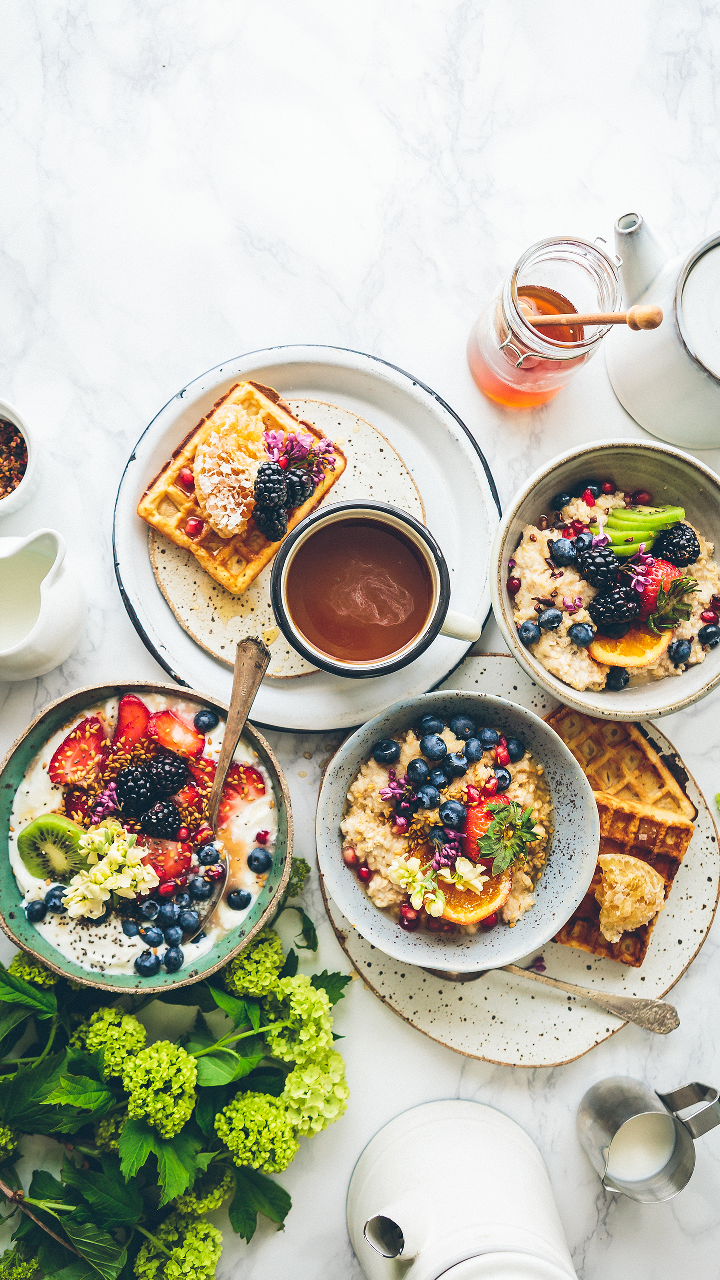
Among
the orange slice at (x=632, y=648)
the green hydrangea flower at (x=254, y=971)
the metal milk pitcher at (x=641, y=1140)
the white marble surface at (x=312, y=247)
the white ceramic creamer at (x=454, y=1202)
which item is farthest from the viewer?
the white marble surface at (x=312, y=247)

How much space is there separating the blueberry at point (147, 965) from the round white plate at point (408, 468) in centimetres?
70

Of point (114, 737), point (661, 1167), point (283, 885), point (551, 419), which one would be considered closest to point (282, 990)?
point (283, 885)

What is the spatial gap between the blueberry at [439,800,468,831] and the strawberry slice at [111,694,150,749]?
33.7 inches

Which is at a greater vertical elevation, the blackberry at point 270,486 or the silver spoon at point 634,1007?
the blackberry at point 270,486

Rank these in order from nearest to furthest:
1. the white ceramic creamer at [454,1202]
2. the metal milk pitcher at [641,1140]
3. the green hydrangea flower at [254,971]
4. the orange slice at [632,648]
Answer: the white ceramic creamer at [454,1202] → the orange slice at [632,648] → the green hydrangea flower at [254,971] → the metal milk pitcher at [641,1140]

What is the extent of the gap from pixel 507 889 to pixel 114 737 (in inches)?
45.8

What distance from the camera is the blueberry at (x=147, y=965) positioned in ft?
6.83

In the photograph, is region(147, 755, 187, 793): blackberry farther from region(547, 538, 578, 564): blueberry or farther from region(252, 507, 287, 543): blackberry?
region(547, 538, 578, 564): blueberry

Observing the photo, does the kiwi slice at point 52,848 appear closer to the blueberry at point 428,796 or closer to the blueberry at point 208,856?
the blueberry at point 208,856

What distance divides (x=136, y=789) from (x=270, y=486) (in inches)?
35.1

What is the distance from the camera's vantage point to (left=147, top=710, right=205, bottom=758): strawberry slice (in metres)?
2.14

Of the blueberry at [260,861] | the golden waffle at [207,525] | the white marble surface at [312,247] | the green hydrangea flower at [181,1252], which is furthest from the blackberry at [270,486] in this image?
the green hydrangea flower at [181,1252]

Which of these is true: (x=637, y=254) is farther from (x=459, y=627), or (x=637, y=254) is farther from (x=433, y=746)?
(x=433, y=746)

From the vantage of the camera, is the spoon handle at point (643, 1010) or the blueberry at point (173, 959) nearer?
the blueberry at point (173, 959)
